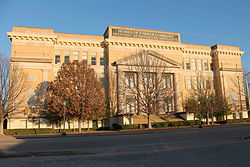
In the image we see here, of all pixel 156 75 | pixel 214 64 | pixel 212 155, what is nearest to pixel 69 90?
pixel 156 75

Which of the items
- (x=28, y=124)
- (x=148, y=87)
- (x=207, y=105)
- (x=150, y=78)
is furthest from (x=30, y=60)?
(x=207, y=105)

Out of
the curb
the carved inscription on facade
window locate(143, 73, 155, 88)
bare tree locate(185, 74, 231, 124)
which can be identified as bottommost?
the curb

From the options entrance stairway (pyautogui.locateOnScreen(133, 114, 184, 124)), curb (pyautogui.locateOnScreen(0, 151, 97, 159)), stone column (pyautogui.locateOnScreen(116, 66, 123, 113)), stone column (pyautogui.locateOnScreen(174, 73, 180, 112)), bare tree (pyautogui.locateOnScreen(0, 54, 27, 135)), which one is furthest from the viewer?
stone column (pyautogui.locateOnScreen(174, 73, 180, 112))

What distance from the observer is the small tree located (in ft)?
97.5

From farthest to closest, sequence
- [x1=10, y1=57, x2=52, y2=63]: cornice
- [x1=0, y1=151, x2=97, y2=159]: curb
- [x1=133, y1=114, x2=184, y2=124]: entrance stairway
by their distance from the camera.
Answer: [x1=10, y1=57, x2=52, y2=63]: cornice, [x1=133, y1=114, x2=184, y2=124]: entrance stairway, [x1=0, y1=151, x2=97, y2=159]: curb

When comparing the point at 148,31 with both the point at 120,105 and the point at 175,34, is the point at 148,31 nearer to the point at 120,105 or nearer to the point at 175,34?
the point at 175,34

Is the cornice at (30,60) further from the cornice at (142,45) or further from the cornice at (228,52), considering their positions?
the cornice at (228,52)

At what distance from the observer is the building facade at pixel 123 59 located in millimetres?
36844

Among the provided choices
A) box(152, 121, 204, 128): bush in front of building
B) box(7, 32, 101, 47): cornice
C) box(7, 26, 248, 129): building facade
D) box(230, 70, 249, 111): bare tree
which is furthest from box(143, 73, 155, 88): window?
box(230, 70, 249, 111): bare tree

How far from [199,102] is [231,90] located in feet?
43.1

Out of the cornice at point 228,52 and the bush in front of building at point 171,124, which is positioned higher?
the cornice at point 228,52

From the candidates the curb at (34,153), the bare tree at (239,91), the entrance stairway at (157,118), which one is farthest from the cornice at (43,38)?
the bare tree at (239,91)

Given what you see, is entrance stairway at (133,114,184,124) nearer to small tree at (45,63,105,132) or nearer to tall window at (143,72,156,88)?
tall window at (143,72,156,88)

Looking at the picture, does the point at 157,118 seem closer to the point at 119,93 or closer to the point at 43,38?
the point at 119,93
